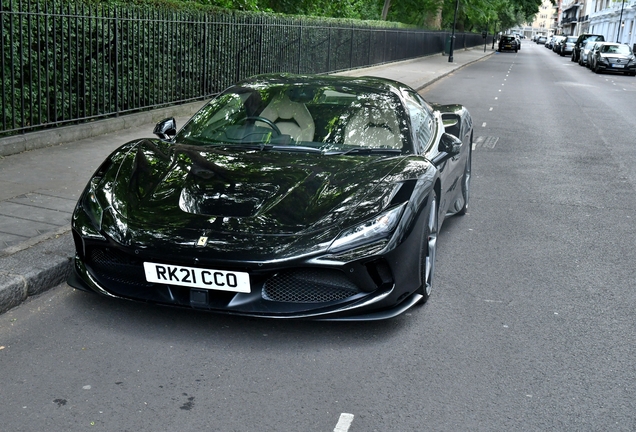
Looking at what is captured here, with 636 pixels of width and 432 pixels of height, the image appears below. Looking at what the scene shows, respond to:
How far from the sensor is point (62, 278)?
5.05 meters

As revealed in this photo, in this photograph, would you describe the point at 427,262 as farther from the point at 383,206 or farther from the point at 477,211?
the point at 477,211

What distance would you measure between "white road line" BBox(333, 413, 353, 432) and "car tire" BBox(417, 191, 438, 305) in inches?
53.1

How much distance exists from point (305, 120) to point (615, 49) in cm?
3814

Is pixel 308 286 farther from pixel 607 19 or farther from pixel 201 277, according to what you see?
pixel 607 19

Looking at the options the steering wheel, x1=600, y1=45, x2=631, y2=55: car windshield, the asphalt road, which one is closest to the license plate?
the asphalt road

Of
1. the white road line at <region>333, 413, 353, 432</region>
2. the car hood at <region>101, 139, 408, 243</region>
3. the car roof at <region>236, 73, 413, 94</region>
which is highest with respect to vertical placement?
the car roof at <region>236, 73, 413, 94</region>

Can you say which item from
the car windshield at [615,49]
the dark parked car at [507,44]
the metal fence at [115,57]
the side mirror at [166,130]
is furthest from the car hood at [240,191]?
the dark parked car at [507,44]

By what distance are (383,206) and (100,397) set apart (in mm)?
1802

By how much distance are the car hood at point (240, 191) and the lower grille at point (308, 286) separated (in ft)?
0.69

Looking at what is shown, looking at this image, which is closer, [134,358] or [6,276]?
[134,358]

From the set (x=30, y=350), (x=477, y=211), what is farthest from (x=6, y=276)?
(x=477, y=211)

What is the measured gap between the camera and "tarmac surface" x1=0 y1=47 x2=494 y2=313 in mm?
4840

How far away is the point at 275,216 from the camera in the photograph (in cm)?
425

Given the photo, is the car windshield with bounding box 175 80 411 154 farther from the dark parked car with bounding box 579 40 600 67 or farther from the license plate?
the dark parked car with bounding box 579 40 600 67
